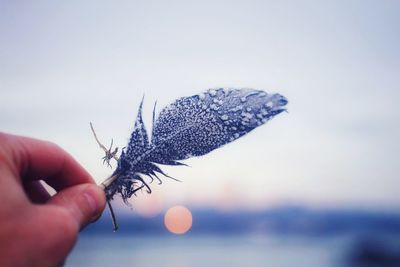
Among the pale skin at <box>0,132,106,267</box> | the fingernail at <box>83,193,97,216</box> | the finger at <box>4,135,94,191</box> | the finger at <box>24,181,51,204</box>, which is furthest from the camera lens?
the finger at <box>24,181,51,204</box>

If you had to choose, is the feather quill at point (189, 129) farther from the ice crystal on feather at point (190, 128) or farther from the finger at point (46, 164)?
the finger at point (46, 164)

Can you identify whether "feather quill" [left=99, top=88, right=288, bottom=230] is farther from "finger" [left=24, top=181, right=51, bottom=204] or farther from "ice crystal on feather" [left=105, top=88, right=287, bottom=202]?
"finger" [left=24, top=181, right=51, bottom=204]

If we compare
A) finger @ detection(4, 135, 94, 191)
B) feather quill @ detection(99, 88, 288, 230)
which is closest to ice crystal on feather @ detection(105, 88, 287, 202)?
feather quill @ detection(99, 88, 288, 230)

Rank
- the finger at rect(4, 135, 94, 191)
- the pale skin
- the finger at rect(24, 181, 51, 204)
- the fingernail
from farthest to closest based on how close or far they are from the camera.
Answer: the finger at rect(24, 181, 51, 204) → the fingernail → the finger at rect(4, 135, 94, 191) → the pale skin

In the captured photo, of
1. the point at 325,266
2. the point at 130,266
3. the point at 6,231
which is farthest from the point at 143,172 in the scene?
the point at 325,266

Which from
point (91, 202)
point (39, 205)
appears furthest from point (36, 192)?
point (39, 205)

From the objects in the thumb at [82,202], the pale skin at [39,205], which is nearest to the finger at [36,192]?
the pale skin at [39,205]

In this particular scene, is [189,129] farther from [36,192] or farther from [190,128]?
[36,192]
